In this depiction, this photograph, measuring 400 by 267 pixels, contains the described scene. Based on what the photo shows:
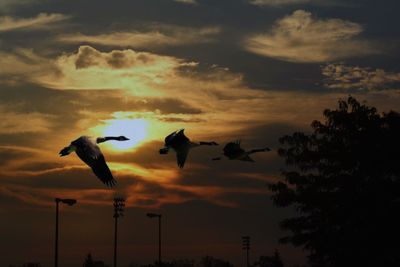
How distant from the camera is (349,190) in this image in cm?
4388

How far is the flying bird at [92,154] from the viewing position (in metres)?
12.1

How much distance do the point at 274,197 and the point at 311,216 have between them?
101 inches

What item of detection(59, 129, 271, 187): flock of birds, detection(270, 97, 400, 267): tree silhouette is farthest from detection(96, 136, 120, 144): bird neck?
detection(270, 97, 400, 267): tree silhouette

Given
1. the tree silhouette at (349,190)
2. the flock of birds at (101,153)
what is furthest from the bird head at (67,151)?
the tree silhouette at (349,190)

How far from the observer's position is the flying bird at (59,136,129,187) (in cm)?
1206

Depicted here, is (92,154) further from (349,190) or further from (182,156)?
(349,190)

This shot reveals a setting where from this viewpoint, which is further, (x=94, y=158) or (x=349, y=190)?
(x=349, y=190)

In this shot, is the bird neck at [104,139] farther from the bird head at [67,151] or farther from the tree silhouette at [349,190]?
the tree silhouette at [349,190]

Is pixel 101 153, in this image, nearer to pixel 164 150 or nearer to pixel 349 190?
pixel 164 150

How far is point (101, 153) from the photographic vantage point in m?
12.6

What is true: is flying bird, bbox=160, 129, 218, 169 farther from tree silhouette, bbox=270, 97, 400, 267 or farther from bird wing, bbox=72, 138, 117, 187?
tree silhouette, bbox=270, 97, 400, 267

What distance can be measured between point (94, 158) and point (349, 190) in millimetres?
33627

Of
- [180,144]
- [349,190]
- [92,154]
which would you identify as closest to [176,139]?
[180,144]

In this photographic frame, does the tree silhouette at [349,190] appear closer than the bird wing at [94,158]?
No
